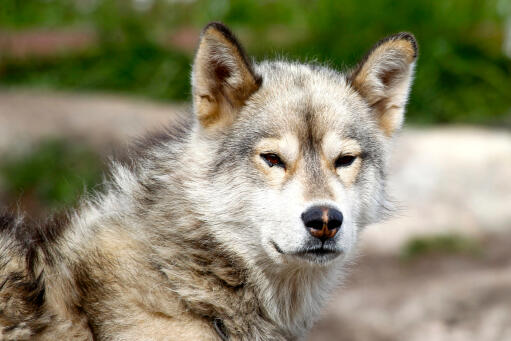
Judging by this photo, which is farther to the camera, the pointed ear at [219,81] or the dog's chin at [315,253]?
the pointed ear at [219,81]

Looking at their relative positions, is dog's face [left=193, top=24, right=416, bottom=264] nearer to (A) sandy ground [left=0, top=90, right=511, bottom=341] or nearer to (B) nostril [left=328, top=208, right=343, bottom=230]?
(B) nostril [left=328, top=208, right=343, bottom=230]

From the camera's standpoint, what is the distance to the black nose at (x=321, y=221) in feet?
14.0

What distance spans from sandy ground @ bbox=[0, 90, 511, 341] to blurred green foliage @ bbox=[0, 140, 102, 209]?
0.20 metres

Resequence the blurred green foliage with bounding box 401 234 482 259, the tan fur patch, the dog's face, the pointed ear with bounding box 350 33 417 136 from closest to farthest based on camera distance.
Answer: the dog's face → the tan fur patch → the pointed ear with bounding box 350 33 417 136 → the blurred green foliage with bounding box 401 234 482 259

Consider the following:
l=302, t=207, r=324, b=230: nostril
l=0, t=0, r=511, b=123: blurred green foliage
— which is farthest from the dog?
l=0, t=0, r=511, b=123: blurred green foliage

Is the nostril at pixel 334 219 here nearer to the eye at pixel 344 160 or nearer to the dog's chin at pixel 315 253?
the dog's chin at pixel 315 253

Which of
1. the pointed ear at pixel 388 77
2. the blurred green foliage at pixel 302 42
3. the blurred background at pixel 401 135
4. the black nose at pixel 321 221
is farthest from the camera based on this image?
the blurred green foliage at pixel 302 42

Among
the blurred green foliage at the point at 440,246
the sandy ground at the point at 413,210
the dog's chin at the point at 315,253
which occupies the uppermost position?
the dog's chin at the point at 315,253

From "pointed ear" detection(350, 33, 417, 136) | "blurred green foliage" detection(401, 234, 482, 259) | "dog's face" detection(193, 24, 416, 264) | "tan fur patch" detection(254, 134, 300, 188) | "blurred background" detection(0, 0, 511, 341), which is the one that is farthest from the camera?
"blurred green foliage" detection(401, 234, 482, 259)

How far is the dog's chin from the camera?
14.3 feet

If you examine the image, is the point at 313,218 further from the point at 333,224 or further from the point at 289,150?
the point at 289,150

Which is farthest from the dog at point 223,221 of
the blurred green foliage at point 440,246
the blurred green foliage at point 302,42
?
the blurred green foliage at point 302,42

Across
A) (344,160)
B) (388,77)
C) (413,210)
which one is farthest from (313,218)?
(413,210)

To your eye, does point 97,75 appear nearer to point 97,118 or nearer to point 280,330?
point 97,118
